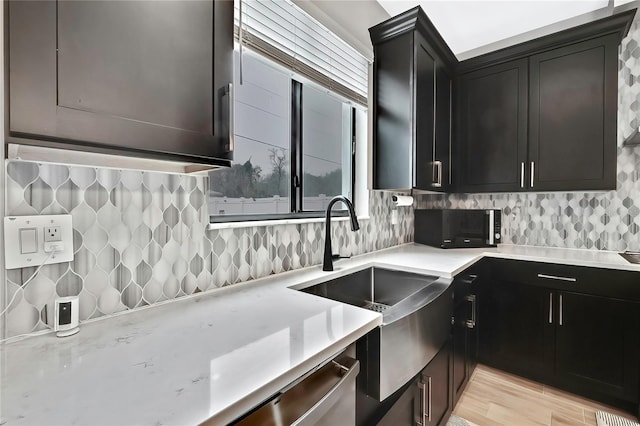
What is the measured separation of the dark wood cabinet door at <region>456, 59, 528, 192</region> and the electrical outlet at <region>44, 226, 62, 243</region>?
8.67ft

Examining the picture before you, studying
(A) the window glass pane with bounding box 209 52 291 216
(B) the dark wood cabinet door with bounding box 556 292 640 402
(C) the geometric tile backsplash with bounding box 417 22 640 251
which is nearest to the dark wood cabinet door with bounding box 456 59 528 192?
(C) the geometric tile backsplash with bounding box 417 22 640 251

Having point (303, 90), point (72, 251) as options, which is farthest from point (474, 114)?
point (72, 251)

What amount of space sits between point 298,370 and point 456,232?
2.18 metres

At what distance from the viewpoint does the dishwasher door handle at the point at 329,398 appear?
66cm

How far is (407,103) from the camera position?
6.48 ft

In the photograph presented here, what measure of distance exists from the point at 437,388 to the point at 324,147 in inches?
59.2

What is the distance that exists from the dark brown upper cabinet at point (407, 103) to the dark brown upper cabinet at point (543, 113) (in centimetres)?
44

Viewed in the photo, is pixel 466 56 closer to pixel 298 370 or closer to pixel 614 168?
pixel 614 168

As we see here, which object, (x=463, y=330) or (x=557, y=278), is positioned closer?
(x=463, y=330)

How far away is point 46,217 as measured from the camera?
2.62 feet

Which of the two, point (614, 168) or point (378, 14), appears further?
point (378, 14)

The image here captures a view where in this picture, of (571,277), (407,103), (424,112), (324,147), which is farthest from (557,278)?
(324,147)

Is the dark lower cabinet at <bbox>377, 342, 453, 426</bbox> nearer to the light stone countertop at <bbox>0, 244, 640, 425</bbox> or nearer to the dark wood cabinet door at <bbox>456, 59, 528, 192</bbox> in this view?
→ the light stone countertop at <bbox>0, 244, 640, 425</bbox>

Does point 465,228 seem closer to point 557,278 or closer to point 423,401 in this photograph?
point 557,278
